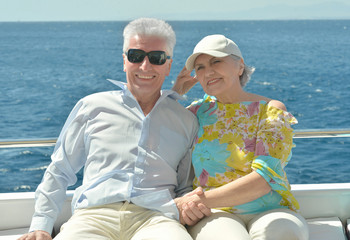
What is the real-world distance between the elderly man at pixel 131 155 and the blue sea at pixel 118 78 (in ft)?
40.0

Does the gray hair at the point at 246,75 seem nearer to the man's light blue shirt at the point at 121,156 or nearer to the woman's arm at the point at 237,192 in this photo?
the man's light blue shirt at the point at 121,156

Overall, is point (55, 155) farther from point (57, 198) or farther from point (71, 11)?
point (71, 11)

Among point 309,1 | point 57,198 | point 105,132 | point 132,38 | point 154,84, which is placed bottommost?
point 309,1

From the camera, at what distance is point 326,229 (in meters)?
Result: 2.27

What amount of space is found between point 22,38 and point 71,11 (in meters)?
9.64

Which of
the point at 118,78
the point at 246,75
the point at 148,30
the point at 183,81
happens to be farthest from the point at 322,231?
the point at 118,78

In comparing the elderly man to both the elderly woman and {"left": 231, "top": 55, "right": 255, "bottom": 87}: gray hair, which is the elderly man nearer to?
the elderly woman

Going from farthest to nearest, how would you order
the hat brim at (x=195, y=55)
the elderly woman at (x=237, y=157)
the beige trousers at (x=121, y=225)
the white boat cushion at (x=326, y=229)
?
1. the white boat cushion at (x=326, y=229)
2. the hat brim at (x=195, y=55)
3. the elderly woman at (x=237, y=157)
4. the beige trousers at (x=121, y=225)

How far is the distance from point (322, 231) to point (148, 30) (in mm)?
1163

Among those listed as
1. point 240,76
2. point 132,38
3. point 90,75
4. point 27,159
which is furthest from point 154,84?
point 90,75

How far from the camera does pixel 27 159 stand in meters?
16.0

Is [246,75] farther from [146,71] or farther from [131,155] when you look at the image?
[131,155]

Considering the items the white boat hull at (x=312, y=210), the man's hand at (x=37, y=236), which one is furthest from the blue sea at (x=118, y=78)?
the man's hand at (x=37, y=236)

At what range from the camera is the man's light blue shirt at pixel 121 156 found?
2008 millimetres
